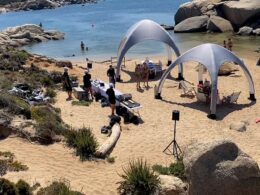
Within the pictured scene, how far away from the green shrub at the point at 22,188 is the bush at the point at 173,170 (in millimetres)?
3939

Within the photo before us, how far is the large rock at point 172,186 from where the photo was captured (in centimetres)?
1103

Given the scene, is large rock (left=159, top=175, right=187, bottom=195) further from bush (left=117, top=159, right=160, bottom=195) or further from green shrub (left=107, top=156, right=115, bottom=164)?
green shrub (left=107, top=156, right=115, bottom=164)

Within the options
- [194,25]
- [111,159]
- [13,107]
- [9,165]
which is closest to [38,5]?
[194,25]

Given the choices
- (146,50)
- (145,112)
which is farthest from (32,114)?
Answer: (146,50)

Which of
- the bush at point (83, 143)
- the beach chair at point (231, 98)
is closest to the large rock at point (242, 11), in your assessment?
the beach chair at point (231, 98)

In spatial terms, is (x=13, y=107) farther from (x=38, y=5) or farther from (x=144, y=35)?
(x=38, y=5)

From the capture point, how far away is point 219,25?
173 feet

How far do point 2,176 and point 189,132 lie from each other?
26.4ft

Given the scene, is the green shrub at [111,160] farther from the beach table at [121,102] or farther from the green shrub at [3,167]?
the beach table at [121,102]

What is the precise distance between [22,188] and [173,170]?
14.7 ft

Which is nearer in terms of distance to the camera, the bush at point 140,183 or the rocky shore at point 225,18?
the bush at point 140,183

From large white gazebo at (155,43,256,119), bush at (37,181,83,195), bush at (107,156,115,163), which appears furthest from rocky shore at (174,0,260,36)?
bush at (37,181,83,195)

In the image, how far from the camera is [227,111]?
20141mm

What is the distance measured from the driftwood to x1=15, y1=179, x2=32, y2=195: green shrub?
374 centimetres
